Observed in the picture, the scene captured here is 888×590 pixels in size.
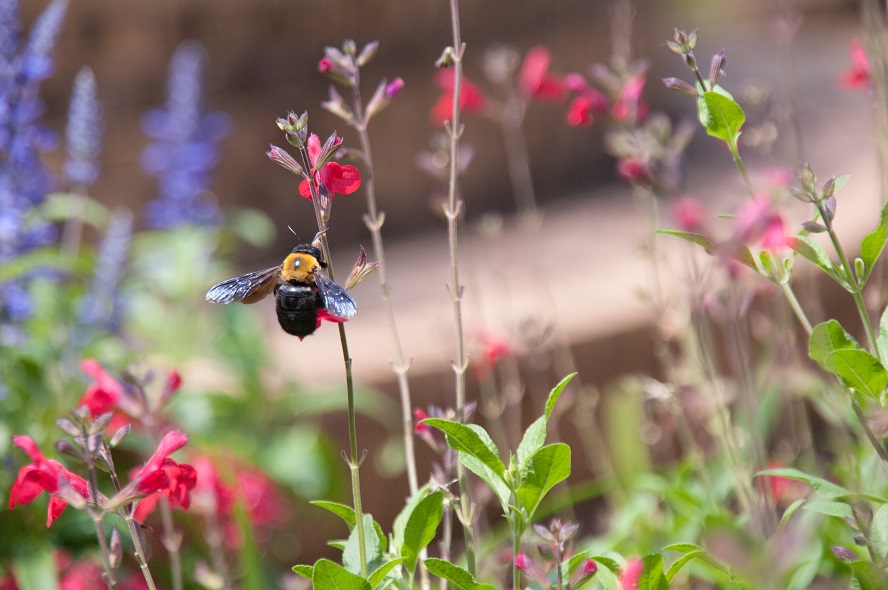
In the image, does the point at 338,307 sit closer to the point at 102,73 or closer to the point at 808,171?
the point at 808,171

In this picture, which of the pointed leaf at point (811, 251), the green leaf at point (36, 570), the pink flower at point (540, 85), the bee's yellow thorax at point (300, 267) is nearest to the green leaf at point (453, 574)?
the bee's yellow thorax at point (300, 267)

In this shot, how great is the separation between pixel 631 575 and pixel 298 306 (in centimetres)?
54

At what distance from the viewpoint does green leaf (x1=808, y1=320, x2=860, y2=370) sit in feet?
4.01

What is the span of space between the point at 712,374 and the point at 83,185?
77.0 inches

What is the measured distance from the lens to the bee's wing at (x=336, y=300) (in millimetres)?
1160

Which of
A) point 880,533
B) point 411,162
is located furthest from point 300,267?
point 411,162

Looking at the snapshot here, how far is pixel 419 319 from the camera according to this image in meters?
5.04

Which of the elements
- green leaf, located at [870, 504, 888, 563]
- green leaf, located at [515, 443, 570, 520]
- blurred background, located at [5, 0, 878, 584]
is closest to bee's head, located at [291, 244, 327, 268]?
green leaf, located at [515, 443, 570, 520]

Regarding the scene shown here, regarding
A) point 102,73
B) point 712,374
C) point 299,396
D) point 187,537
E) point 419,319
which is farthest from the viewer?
point 102,73

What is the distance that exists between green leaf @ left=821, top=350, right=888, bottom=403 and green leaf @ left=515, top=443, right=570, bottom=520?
1.06 feet

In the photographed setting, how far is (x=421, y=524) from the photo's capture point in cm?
120

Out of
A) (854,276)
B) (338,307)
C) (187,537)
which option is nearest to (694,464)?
(854,276)

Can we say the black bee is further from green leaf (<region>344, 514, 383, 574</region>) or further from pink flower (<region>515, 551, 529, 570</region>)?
pink flower (<region>515, 551, 529, 570</region>)

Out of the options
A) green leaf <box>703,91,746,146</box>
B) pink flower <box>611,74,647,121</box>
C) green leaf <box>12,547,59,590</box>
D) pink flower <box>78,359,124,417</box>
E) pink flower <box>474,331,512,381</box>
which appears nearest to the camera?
green leaf <box>703,91,746,146</box>
